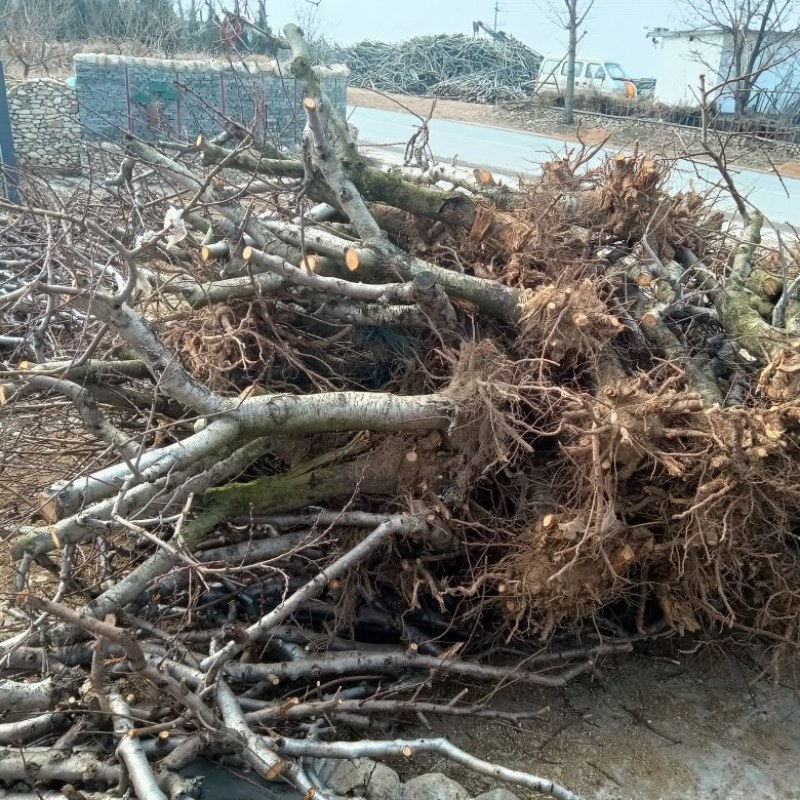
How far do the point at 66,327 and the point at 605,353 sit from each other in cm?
363

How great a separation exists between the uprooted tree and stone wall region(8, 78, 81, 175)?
12.5 meters

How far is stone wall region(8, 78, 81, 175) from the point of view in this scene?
1469cm

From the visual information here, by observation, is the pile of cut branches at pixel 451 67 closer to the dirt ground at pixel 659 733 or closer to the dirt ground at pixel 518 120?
the dirt ground at pixel 518 120

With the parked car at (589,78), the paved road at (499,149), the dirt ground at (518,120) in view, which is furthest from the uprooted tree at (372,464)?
the parked car at (589,78)

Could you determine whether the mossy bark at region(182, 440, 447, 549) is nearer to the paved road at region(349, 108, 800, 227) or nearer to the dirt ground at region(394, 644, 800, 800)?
the dirt ground at region(394, 644, 800, 800)

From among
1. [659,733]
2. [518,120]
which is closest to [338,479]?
[659,733]

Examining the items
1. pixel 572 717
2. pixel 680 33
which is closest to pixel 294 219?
pixel 572 717

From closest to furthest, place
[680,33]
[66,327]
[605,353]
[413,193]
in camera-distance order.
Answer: [605,353] → [413,193] → [66,327] → [680,33]

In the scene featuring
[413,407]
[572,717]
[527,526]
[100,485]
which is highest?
[413,407]

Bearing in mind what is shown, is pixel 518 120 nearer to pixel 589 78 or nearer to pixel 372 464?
pixel 589 78

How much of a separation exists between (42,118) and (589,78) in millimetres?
17735

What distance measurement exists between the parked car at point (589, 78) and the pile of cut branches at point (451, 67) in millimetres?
1355

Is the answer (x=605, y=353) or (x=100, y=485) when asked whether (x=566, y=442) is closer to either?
(x=605, y=353)

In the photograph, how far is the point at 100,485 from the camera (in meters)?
2.92
